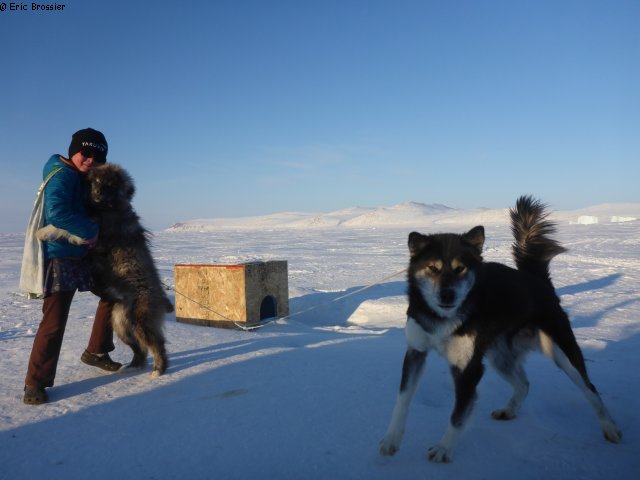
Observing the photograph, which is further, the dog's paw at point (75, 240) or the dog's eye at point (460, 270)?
the dog's paw at point (75, 240)

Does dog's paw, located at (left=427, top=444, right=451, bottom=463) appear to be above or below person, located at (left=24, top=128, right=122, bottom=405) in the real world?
below

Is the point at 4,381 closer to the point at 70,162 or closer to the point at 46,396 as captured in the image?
the point at 46,396

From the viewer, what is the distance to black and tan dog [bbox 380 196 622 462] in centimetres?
252

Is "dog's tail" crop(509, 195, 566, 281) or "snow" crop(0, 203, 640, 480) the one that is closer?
"snow" crop(0, 203, 640, 480)

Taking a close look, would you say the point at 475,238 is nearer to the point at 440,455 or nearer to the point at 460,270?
the point at 460,270

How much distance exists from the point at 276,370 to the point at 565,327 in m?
2.23

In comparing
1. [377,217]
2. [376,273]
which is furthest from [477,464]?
[377,217]

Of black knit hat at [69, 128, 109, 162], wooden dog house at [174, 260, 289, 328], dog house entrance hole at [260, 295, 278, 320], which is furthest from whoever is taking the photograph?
dog house entrance hole at [260, 295, 278, 320]

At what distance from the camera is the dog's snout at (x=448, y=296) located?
2.52m

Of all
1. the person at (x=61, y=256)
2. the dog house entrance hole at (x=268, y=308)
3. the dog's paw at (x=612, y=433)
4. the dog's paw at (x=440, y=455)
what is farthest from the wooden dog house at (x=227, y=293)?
the dog's paw at (x=612, y=433)

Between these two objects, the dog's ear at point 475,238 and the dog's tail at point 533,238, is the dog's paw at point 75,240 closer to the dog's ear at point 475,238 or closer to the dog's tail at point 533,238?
the dog's ear at point 475,238

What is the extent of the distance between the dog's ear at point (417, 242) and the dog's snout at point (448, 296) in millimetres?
453

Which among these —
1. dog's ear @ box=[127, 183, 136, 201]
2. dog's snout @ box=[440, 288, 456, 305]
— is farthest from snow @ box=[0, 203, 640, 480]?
dog's ear @ box=[127, 183, 136, 201]

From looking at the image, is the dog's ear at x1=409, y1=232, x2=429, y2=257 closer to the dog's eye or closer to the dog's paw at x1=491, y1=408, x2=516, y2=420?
the dog's eye
